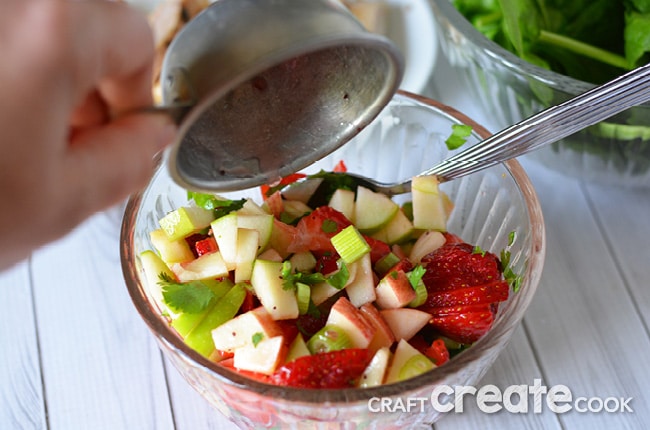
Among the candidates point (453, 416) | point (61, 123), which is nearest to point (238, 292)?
point (453, 416)

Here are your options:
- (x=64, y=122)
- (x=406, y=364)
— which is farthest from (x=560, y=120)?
(x=64, y=122)

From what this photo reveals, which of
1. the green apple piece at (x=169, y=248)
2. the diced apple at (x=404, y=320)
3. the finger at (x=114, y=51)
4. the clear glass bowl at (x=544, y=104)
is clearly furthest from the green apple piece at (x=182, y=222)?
the clear glass bowl at (x=544, y=104)

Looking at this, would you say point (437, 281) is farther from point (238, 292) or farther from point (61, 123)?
point (61, 123)

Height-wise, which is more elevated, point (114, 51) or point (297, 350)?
point (114, 51)

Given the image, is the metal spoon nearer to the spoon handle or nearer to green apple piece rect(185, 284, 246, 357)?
the spoon handle

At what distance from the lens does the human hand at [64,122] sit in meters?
0.67

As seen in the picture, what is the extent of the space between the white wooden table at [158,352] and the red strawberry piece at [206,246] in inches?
11.0

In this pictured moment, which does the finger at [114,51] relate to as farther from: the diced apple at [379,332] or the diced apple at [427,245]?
the diced apple at [427,245]

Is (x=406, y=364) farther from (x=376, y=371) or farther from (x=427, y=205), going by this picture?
(x=427, y=205)

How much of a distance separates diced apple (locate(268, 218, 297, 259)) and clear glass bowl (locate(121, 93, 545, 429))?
0.66 ft

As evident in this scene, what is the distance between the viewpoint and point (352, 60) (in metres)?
1.04

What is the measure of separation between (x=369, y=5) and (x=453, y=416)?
106 cm

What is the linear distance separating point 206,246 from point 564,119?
59 cm

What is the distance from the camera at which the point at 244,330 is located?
1.12 metres
